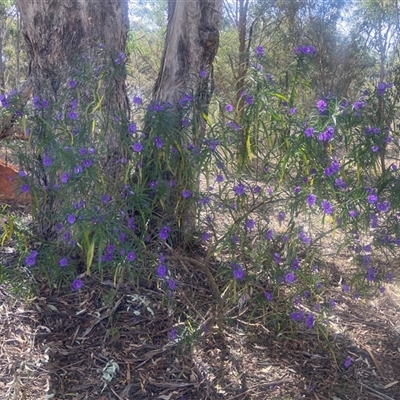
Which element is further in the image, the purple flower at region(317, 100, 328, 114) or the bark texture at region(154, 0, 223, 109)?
the bark texture at region(154, 0, 223, 109)

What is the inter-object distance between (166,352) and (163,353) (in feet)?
0.06

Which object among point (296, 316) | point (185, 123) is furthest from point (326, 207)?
point (296, 316)

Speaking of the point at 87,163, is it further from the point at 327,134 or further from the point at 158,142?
the point at 327,134

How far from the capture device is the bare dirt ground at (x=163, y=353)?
2926mm

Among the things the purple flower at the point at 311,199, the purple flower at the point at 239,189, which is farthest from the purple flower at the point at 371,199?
the purple flower at the point at 239,189

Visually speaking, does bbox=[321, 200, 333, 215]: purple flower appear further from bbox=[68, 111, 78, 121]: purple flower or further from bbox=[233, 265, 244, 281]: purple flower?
bbox=[68, 111, 78, 121]: purple flower

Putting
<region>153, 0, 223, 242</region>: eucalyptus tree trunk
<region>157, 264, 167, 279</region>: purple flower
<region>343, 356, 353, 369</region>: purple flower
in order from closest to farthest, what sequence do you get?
<region>157, 264, 167, 279</region>: purple flower → <region>343, 356, 353, 369</region>: purple flower → <region>153, 0, 223, 242</region>: eucalyptus tree trunk

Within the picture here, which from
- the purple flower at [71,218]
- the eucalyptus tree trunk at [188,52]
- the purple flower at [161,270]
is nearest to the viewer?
the purple flower at [71,218]

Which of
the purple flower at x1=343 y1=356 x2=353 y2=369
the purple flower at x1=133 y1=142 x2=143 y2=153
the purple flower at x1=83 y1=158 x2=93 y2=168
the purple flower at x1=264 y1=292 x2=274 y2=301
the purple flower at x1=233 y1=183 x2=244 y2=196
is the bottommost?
the purple flower at x1=343 y1=356 x2=353 y2=369

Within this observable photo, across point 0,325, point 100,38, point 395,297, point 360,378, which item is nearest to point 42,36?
point 100,38

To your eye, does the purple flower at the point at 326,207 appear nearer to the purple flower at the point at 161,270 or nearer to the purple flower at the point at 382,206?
the purple flower at the point at 382,206

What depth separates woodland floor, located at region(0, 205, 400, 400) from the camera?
2.93 m

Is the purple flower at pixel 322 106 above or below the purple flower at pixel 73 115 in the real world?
above

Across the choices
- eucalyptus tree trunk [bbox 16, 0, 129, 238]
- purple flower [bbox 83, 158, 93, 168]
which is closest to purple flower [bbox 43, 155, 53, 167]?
purple flower [bbox 83, 158, 93, 168]
